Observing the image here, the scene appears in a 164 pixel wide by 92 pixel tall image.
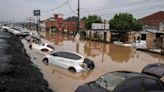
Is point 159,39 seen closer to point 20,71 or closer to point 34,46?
point 34,46

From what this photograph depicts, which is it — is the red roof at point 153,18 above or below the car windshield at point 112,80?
above

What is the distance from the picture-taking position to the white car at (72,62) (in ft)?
70.2

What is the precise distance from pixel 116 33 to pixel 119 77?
47.3m

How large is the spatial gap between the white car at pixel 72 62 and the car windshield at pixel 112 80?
1010 centimetres

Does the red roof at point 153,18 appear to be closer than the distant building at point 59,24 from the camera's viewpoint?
Yes

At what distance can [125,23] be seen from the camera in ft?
214

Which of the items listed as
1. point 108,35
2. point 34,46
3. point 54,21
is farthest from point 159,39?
point 54,21

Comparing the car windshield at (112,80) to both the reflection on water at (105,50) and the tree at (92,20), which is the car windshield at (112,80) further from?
the tree at (92,20)

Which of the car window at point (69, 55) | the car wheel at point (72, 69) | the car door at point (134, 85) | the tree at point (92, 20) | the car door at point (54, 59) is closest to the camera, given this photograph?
the car door at point (134, 85)

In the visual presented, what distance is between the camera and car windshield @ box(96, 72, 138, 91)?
10.3 metres

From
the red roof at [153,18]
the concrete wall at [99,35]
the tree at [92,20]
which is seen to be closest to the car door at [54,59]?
the concrete wall at [99,35]

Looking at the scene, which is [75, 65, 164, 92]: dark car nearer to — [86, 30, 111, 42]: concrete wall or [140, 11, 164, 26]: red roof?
[86, 30, 111, 42]: concrete wall

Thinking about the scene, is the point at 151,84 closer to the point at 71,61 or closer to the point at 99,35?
the point at 71,61

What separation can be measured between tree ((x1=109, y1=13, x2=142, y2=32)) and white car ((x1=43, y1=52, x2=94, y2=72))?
4260 centimetres
